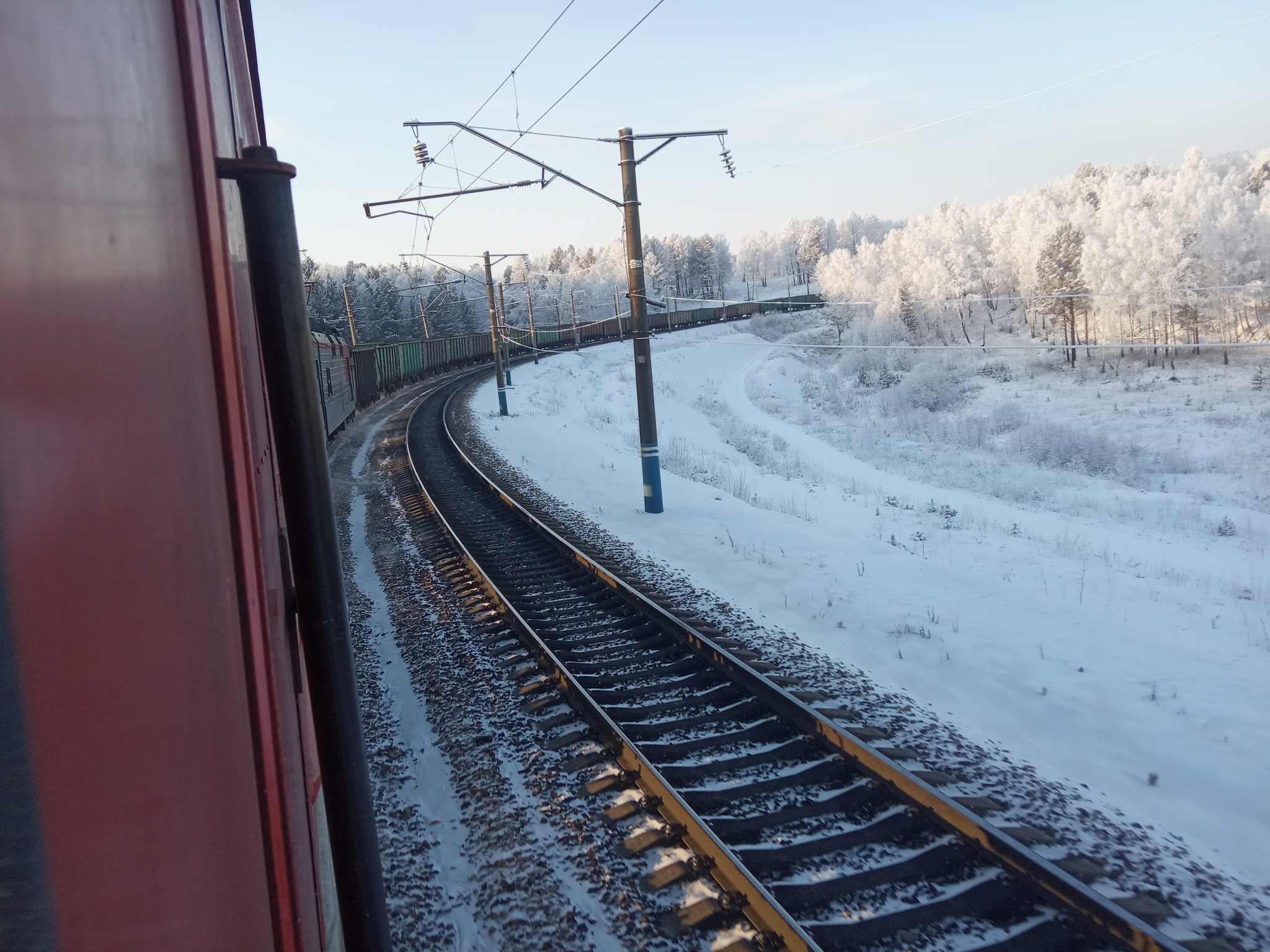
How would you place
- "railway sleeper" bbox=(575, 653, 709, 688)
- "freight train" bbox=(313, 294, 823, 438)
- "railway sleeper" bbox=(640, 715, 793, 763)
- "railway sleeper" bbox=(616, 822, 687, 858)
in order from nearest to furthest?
"railway sleeper" bbox=(616, 822, 687, 858), "railway sleeper" bbox=(640, 715, 793, 763), "railway sleeper" bbox=(575, 653, 709, 688), "freight train" bbox=(313, 294, 823, 438)

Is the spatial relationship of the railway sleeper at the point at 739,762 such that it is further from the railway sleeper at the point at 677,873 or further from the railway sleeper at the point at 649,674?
the railway sleeper at the point at 649,674

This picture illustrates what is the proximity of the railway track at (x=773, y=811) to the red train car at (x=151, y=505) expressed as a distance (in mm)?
2474

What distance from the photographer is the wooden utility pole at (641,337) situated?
1139 centimetres

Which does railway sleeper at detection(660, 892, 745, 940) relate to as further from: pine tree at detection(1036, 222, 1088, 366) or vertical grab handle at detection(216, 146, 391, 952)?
pine tree at detection(1036, 222, 1088, 366)

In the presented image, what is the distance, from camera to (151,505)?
3.79 feet

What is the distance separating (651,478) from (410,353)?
1394 inches

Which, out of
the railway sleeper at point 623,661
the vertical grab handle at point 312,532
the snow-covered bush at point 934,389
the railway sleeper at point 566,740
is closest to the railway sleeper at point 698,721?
the railway sleeper at point 566,740

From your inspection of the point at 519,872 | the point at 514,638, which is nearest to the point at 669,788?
the point at 519,872

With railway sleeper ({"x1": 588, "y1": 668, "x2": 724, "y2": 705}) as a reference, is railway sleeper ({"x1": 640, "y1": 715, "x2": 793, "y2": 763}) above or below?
below

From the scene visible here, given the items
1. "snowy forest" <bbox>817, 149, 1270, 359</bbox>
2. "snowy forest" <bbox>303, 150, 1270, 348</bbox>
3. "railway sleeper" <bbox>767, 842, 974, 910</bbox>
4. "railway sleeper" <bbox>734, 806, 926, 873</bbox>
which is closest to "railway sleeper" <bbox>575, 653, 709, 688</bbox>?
"railway sleeper" <bbox>734, 806, 926, 873</bbox>

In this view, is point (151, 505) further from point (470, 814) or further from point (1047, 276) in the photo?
point (1047, 276)

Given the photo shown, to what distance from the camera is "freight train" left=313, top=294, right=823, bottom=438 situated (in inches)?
802

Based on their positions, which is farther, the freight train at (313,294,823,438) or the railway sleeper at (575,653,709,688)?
the freight train at (313,294,823,438)

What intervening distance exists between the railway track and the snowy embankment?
3.70 ft
